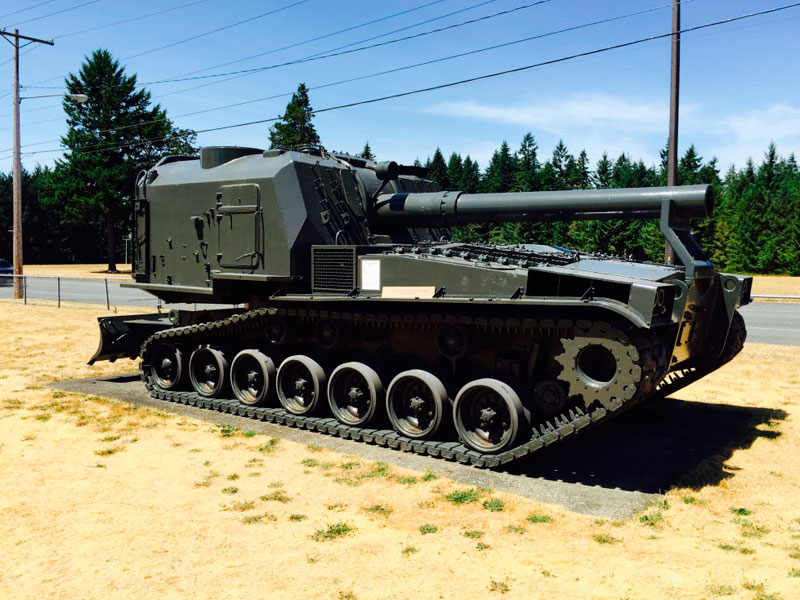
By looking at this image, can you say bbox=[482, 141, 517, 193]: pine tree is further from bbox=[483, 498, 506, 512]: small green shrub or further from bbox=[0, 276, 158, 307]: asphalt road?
bbox=[483, 498, 506, 512]: small green shrub

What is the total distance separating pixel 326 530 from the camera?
20.1ft

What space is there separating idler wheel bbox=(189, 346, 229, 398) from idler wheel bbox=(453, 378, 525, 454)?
4250mm

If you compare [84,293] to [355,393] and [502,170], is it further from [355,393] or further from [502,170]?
[502,170]

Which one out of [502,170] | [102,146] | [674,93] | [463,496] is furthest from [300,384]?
[502,170]

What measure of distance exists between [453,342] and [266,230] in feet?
10.6

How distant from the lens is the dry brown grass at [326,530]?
16.7 ft

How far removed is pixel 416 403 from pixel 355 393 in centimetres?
101

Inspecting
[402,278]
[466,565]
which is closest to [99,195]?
[402,278]

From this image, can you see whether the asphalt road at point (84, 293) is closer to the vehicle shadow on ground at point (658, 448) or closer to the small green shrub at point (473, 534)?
the vehicle shadow on ground at point (658, 448)

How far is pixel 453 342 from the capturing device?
8633 mm

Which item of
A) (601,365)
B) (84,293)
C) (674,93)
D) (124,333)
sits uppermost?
(674,93)

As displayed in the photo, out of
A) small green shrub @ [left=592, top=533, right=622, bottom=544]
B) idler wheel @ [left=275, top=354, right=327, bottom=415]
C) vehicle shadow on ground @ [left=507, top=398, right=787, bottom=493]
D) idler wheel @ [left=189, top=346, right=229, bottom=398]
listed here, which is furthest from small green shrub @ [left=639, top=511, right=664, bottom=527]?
idler wheel @ [left=189, top=346, right=229, bottom=398]

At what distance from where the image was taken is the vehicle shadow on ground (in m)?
7.79

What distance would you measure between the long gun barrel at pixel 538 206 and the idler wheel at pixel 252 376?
2.69 m
